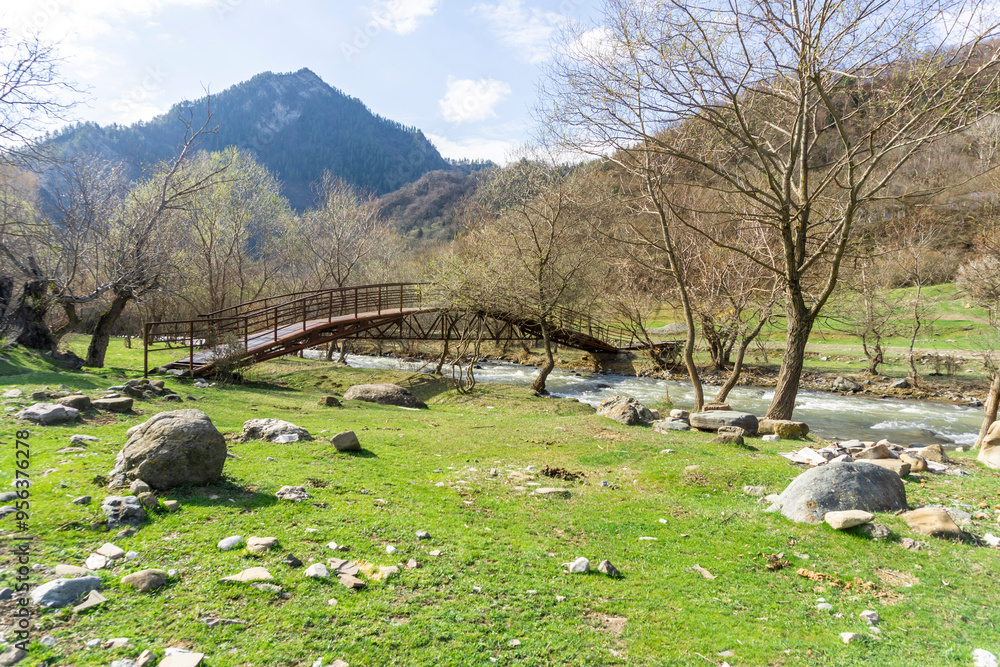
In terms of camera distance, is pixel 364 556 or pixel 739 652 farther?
pixel 364 556

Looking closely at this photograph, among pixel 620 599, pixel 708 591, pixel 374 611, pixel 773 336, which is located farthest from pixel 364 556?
pixel 773 336

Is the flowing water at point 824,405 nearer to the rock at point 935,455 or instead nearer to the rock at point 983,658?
the rock at point 935,455

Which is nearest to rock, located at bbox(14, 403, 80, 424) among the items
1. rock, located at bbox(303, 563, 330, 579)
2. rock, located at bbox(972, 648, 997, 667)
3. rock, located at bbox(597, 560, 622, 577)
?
rock, located at bbox(303, 563, 330, 579)

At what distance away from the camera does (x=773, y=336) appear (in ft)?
120

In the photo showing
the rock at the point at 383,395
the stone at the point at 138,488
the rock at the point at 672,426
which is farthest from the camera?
the rock at the point at 383,395

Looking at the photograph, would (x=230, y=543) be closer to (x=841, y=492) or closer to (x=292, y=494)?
(x=292, y=494)

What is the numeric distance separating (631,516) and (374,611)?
12.4 ft

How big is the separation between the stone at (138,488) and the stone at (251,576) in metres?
1.97

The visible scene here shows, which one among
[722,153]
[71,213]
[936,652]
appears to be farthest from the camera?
[71,213]

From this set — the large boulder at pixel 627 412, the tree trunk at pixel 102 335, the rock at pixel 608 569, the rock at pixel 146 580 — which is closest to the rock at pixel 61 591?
the rock at pixel 146 580

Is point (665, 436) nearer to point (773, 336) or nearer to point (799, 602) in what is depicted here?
point (799, 602)

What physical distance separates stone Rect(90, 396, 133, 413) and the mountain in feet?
448

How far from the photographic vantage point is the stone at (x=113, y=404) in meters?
9.30

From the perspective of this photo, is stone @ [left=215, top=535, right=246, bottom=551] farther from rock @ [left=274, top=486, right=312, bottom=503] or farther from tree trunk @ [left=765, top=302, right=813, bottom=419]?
tree trunk @ [left=765, top=302, right=813, bottom=419]
